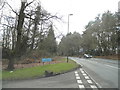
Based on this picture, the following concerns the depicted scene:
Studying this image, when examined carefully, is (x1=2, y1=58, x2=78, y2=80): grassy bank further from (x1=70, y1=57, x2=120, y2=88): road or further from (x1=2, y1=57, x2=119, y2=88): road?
(x1=70, y1=57, x2=120, y2=88): road

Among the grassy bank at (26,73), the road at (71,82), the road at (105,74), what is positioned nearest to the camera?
the road at (71,82)

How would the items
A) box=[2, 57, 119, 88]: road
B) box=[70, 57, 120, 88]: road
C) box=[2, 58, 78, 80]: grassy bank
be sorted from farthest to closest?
box=[2, 58, 78, 80]: grassy bank, box=[70, 57, 120, 88]: road, box=[2, 57, 119, 88]: road

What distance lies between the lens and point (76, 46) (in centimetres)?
8494

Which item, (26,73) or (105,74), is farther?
(105,74)

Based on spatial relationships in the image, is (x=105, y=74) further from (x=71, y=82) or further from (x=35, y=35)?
(x=35, y=35)

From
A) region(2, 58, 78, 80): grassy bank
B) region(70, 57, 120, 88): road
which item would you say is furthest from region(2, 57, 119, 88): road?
region(2, 58, 78, 80): grassy bank

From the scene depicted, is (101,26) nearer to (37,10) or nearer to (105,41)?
(105,41)

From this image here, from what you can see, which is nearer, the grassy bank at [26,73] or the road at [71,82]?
the road at [71,82]

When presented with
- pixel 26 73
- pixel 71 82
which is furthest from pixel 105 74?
pixel 26 73

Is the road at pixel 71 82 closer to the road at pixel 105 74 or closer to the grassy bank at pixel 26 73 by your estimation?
the road at pixel 105 74

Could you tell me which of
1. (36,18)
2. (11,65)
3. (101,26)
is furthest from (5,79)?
(101,26)

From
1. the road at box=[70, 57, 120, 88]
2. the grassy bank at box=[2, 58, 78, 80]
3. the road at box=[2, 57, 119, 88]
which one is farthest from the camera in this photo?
the grassy bank at box=[2, 58, 78, 80]

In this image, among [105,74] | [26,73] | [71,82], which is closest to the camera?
[71,82]

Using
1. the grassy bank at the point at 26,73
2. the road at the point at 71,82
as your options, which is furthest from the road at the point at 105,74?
the grassy bank at the point at 26,73
